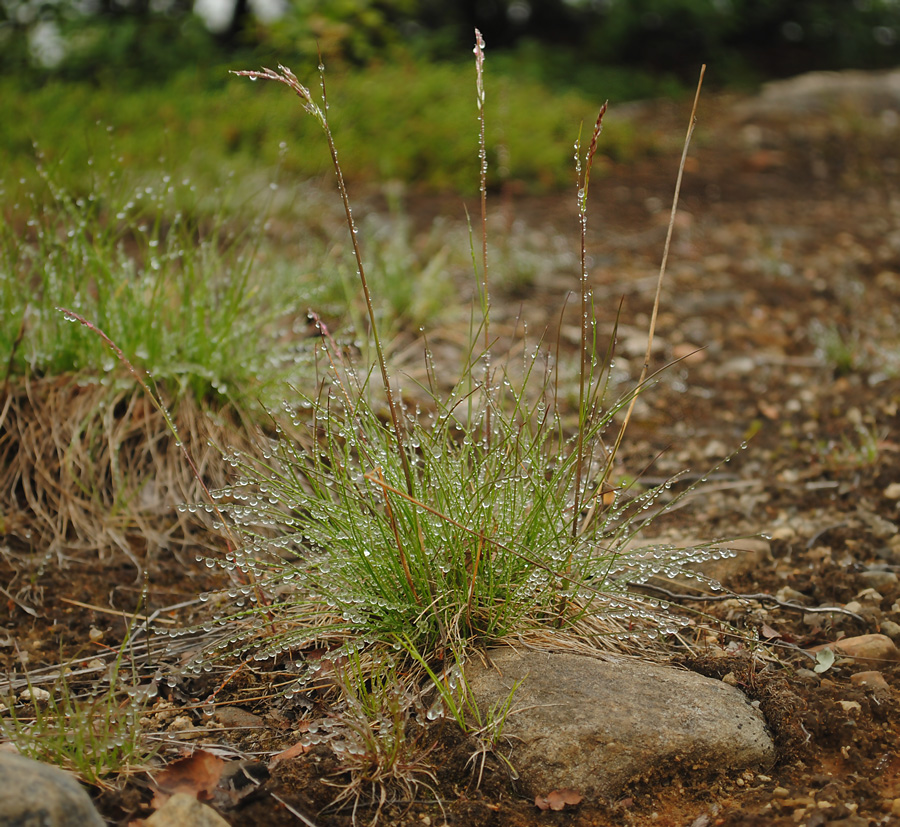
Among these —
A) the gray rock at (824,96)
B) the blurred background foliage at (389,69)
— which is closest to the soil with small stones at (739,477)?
the blurred background foliage at (389,69)

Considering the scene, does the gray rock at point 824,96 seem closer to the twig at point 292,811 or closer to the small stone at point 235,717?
the small stone at point 235,717

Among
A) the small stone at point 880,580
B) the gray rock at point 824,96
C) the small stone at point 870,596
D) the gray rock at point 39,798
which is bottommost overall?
the small stone at point 870,596

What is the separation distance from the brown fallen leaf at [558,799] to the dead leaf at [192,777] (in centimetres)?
60

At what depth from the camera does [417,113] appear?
643 cm

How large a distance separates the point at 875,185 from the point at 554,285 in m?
3.20

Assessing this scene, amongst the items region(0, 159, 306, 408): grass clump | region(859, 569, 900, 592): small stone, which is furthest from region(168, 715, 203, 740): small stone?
region(859, 569, 900, 592): small stone

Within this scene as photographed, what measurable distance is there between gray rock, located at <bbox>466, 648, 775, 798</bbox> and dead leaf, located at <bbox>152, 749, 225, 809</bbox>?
52 cm

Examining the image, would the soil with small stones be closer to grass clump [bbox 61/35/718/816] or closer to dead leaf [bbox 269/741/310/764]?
dead leaf [bbox 269/741/310/764]

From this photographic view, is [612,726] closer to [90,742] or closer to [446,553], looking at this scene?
[446,553]

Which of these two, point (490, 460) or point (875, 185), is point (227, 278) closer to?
point (490, 460)

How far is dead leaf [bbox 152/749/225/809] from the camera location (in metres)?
1.55

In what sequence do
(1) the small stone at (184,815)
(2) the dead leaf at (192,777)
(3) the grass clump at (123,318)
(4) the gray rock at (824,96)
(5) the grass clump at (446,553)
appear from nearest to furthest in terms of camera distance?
(1) the small stone at (184,815) → (2) the dead leaf at (192,777) → (5) the grass clump at (446,553) → (3) the grass clump at (123,318) → (4) the gray rock at (824,96)

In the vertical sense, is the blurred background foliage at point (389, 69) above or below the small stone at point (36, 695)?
above

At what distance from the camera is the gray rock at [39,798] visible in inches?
50.0
